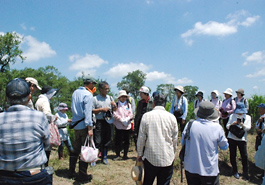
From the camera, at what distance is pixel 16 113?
170cm

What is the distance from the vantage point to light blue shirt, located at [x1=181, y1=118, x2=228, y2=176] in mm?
2529

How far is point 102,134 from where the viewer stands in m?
4.95

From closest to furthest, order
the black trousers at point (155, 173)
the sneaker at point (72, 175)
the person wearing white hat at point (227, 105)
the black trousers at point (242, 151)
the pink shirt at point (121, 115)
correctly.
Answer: the black trousers at point (155, 173)
the sneaker at point (72, 175)
the black trousers at point (242, 151)
the pink shirt at point (121, 115)
the person wearing white hat at point (227, 105)

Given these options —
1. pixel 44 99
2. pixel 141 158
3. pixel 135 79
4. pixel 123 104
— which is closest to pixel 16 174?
pixel 141 158

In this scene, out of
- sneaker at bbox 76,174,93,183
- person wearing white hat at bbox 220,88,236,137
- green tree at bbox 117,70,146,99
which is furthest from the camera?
green tree at bbox 117,70,146,99

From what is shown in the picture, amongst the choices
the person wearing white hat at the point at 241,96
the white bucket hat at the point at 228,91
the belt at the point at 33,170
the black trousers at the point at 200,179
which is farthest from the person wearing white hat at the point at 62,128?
the person wearing white hat at the point at 241,96

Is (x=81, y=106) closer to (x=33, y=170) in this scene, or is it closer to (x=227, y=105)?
(x=33, y=170)

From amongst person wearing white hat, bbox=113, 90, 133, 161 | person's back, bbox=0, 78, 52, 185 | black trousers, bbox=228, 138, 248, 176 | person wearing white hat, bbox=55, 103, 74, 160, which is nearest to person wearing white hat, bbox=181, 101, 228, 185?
person's back, bbox=0, 78, 52, 185

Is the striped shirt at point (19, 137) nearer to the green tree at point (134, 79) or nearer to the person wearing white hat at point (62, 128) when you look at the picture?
the person wearing white hat at point (62, 128)

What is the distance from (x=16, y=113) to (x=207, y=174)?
2394mm

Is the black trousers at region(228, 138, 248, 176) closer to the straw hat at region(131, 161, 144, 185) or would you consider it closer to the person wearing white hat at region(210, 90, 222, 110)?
the person wearing white hat at region(210, 90, 222, 110)

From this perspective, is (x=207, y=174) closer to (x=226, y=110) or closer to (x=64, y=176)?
(x=64, y=176)

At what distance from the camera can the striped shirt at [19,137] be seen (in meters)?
1.66

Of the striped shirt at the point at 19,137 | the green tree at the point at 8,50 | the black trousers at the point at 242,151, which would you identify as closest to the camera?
the striped shirt at the point at 19,137
